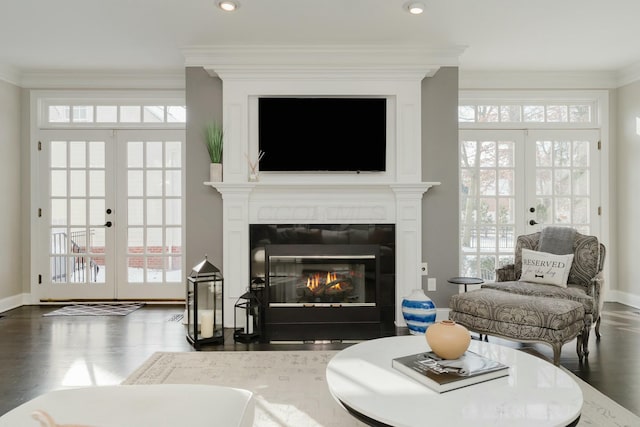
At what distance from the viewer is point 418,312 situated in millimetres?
3498

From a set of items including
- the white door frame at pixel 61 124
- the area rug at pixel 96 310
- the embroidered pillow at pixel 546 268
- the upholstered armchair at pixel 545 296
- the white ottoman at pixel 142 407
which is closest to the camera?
the white ottoman at pixel 142 407

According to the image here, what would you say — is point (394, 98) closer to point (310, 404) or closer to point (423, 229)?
point (423, 229)

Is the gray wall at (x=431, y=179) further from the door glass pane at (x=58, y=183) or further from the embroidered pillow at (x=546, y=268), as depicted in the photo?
the door glass pane at (x=58, y=183)

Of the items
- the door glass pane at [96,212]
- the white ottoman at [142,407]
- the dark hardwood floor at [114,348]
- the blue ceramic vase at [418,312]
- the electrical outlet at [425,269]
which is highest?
the door glass pane at [96,212]

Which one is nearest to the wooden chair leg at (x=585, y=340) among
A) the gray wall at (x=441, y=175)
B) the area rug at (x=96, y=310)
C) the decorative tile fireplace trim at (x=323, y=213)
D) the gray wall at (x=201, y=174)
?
the gray wall at (x=441, y=175)

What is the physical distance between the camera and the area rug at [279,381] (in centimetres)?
209

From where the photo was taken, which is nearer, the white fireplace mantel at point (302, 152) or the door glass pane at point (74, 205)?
the white fireplace mantel at point (302, 152)

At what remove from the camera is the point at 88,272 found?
4.86 metres

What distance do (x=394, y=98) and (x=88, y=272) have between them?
393cm

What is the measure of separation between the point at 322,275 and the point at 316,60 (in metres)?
1.99

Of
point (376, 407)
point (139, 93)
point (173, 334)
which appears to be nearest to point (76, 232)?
point (139, 93)

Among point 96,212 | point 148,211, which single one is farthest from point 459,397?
point 96,212

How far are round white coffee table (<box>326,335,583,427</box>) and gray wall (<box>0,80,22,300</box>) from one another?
441 centimetres

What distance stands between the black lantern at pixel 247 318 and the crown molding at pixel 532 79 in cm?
322
